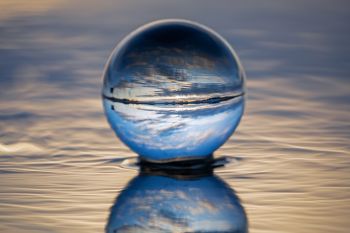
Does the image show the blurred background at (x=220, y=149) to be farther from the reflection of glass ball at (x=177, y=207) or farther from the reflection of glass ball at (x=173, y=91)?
the reflection of glass ball at (x=173, y=91)

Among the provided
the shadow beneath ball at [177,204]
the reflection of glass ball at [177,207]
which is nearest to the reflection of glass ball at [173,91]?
the shadow beneath ball at [177,204]

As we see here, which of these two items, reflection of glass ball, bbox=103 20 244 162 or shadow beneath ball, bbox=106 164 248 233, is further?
reflection of glass ball, bbox=103 20 244 162

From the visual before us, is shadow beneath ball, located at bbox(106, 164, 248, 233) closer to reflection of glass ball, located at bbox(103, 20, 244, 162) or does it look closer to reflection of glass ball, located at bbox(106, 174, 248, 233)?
reflection of glass ball, located at bbox(106, 174, 248, 233)

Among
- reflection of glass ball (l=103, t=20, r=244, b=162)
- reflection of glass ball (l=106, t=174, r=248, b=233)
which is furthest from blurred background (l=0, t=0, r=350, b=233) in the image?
reflection of glass ball (l=103, t=20, r=244, b=162)

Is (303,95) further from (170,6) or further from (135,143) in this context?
(170,6)

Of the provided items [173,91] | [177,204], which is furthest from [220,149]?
[177,204]

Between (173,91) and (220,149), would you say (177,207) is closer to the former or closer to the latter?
(173,91)
